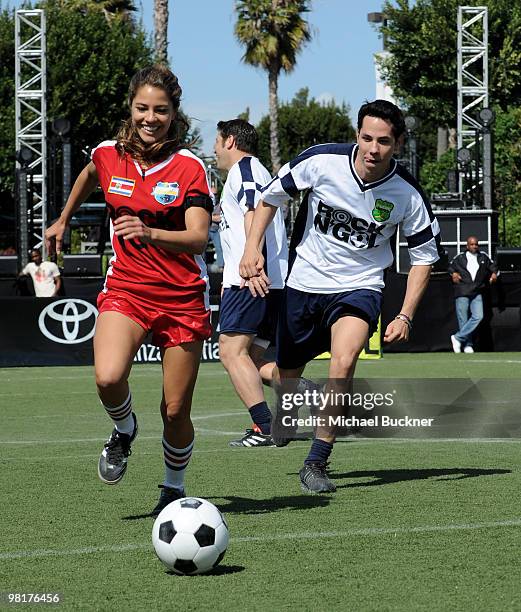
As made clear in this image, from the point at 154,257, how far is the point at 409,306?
74.3 inches

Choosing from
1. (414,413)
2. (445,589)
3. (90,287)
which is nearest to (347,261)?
(414,413)

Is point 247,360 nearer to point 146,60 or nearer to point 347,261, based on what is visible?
point 347,261

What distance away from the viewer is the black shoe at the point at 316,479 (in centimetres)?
730

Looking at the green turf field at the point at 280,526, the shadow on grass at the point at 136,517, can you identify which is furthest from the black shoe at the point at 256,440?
the shadow on grass at the point at 136,517

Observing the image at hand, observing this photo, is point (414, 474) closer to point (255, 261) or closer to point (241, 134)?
point (255, 261)

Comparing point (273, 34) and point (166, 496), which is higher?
point (273, 34)

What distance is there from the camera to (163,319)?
20.6ft

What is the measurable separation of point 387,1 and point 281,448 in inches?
1881

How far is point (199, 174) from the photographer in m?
6.27

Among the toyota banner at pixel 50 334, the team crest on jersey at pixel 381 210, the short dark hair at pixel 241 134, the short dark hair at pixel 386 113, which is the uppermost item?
the short dark hair at pixel 386 113

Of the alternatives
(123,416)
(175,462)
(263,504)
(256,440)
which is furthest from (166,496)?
(256,440)

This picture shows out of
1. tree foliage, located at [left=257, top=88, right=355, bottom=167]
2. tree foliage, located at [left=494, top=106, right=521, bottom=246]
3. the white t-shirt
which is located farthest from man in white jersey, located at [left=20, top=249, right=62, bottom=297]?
tree foliage, located at [left=257, top=88, right=355, bottom=167]

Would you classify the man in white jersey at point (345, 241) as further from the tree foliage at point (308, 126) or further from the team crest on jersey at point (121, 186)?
the tree foliage at point (308, 126)

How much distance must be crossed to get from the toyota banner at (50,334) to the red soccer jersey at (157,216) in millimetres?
13219
